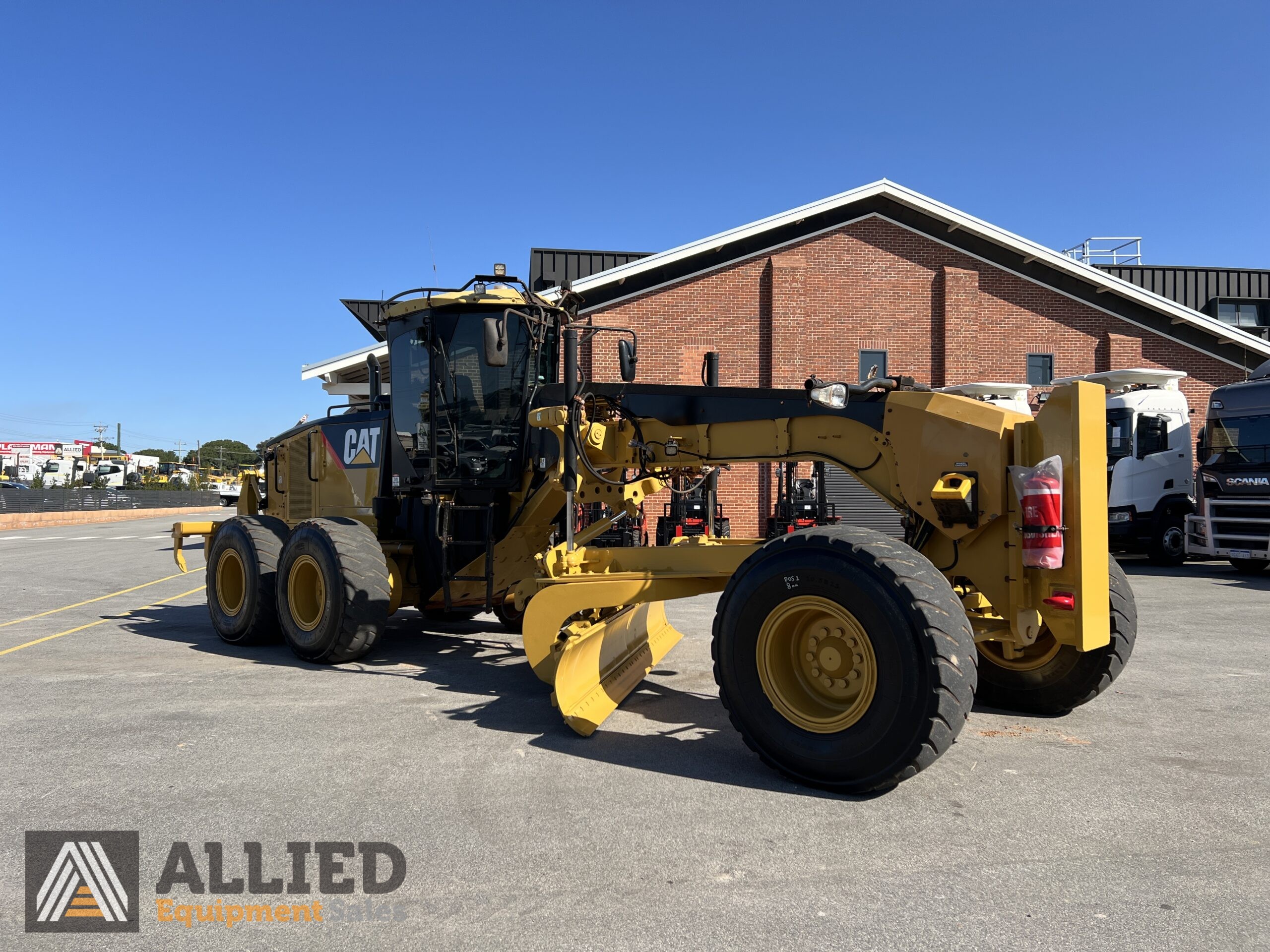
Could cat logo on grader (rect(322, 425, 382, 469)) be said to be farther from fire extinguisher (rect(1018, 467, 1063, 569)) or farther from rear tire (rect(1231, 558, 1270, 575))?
rear tire (rect(1231, 558, 1270, 575))

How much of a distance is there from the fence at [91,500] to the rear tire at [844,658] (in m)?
32.7

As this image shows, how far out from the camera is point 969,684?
12.8 feet

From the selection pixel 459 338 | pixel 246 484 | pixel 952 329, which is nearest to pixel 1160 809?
pixel 459 338

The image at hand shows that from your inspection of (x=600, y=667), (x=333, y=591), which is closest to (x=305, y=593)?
(x=333, y=591)

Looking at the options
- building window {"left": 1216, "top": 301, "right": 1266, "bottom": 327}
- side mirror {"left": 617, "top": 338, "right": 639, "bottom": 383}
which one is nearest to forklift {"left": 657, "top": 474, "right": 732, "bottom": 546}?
side mirror {"left": 617, "top": 338, "right": 639, "bottom": 383}

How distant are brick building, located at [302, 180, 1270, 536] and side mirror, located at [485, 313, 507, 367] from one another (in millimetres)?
12645

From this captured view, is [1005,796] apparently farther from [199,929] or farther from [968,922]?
[199,929]

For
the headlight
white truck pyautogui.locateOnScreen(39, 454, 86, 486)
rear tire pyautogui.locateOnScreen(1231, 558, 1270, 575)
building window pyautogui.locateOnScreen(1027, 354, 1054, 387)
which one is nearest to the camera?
the headlight

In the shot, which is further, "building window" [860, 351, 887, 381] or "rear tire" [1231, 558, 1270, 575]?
"building window" [860, 351, 887, 381]

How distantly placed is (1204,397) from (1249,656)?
15.2m

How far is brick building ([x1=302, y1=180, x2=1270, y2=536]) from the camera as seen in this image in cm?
1936

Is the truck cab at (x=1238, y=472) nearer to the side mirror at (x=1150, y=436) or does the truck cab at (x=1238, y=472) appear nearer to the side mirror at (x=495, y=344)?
the side mirror at (x=1150, y=436)

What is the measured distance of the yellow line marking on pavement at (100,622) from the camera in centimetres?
834

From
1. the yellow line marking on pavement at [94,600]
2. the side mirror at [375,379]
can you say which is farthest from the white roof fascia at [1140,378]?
the yellow line marking on pavement at [94,600]
